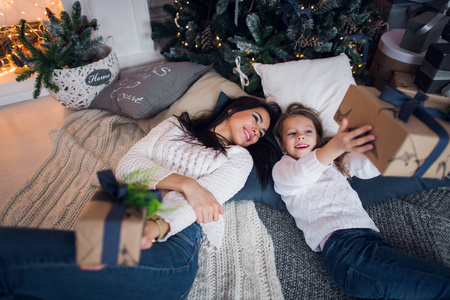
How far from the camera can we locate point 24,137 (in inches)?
63.1

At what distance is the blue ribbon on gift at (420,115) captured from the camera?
26.2 inches

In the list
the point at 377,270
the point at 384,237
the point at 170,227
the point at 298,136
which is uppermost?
the point at 298,136

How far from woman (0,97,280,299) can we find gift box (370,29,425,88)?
91 centimetres

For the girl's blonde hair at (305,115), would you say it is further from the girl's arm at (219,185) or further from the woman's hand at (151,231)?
the woman's hand at (151,231)

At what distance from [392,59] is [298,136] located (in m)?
1.07

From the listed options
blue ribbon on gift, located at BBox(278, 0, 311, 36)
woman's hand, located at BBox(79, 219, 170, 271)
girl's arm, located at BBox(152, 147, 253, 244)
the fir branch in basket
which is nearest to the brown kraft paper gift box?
woman's hand, located at BBox(79, 219, 170, 271)

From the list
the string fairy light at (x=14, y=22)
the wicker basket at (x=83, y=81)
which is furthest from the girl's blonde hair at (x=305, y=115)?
the string fairy light at (x=14, y=22)

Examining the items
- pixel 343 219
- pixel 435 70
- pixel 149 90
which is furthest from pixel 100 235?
pixel 435 70

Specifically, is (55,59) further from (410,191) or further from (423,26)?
(423,26)

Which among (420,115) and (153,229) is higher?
(420,115)

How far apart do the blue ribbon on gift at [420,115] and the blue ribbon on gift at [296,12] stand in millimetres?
778

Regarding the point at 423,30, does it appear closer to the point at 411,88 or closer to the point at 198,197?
the point at 411,88

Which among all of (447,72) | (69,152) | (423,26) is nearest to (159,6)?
(69,152)

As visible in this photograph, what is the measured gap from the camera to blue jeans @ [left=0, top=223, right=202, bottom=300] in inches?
25.1
